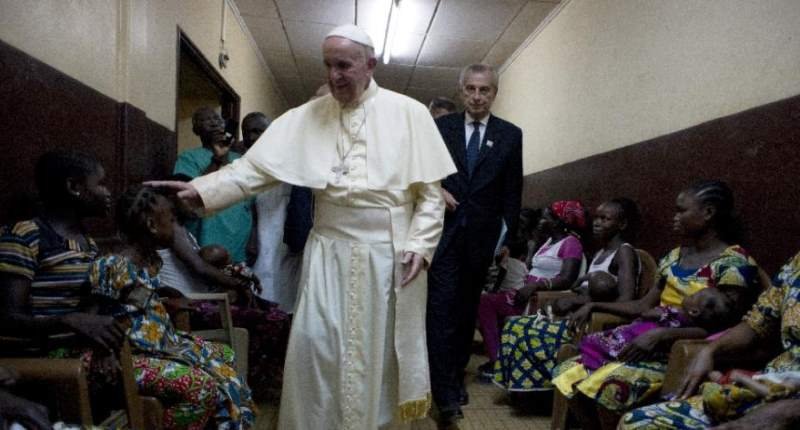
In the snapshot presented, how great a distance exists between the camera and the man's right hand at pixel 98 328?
1.62 meters

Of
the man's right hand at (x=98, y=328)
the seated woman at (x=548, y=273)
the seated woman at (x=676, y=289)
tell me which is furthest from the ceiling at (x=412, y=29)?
the man's right hand at (x=98, y=328)

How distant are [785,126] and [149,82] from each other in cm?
322

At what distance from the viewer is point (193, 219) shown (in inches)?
128

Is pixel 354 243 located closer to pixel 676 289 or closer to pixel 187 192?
pixel 187 192

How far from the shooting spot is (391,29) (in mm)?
6312

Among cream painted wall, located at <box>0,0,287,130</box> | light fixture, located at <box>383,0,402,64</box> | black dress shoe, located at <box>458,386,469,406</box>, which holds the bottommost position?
black dress shoe, located at <box>458,386,469,406</box>

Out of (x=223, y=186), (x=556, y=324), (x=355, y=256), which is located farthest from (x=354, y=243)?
(x=556, y=324)

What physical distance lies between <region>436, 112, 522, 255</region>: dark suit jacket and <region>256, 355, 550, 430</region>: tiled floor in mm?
899

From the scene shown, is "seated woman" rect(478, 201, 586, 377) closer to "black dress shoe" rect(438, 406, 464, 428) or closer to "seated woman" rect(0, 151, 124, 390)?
"black dress shoe" rect(438, 406, 464, 428)

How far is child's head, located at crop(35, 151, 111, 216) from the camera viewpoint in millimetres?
1839

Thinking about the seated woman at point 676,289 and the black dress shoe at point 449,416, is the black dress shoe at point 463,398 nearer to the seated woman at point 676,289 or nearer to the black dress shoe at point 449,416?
the black dress shoe at point 449,416

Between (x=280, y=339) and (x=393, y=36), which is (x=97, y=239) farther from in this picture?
(x=393, y=36)

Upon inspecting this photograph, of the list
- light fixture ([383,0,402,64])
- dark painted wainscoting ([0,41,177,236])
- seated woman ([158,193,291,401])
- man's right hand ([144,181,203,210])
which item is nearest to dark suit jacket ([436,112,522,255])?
seated woman ([158,193,291,401])

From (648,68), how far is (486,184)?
1.33 m
